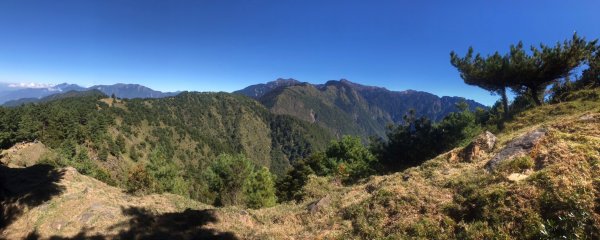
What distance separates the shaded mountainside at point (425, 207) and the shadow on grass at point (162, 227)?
0.16ft

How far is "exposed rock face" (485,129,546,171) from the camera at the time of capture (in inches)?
558

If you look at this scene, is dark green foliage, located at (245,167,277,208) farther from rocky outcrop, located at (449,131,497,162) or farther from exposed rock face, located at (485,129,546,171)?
exposed rock face, located at (485,129,546,171)

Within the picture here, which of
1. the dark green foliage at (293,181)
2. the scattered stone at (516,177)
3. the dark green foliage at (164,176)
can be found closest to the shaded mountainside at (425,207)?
the scattered stone at (516,177)

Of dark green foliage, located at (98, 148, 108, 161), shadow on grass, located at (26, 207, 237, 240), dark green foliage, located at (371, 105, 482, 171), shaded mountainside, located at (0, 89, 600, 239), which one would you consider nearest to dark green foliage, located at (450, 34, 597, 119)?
dark green foliage, located at (371, 105, 482, 171)

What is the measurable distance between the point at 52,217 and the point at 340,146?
147 ft

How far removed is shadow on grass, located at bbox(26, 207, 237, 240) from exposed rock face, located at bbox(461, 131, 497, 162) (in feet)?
43.4

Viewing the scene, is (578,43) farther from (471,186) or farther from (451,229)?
(451,229)

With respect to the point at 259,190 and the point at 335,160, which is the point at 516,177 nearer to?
the point at 335,160

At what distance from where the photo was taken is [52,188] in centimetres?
2109

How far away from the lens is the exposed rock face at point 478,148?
17.5 meters

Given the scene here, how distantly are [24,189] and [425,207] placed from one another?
79.4 feet

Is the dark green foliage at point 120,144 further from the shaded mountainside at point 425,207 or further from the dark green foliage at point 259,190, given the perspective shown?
the shaded mountainside at point 425,207

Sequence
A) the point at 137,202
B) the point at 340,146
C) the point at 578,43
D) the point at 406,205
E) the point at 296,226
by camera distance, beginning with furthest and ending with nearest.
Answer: the point at 340,146
the point at 578,43
the point at 137,202
the point at 296,226
the point at 406,205

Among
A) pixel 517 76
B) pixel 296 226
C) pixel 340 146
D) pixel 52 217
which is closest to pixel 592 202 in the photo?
pixel 296 226
